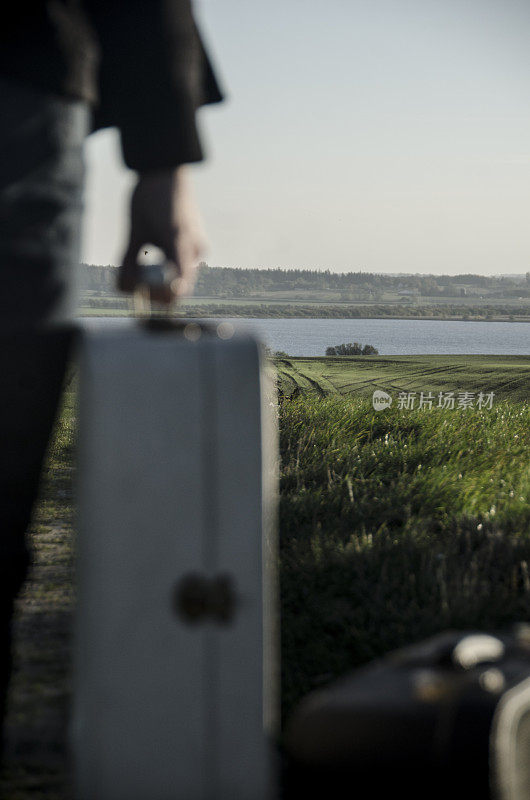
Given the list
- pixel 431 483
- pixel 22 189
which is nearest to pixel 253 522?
pixel 22 189

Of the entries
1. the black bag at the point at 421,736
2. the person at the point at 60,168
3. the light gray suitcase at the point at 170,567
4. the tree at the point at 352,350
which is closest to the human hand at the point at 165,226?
the person at the point at 60,168

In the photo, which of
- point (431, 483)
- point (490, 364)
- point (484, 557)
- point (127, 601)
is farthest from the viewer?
point (490, 364)

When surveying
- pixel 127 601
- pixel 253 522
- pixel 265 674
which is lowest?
pixel 265 674

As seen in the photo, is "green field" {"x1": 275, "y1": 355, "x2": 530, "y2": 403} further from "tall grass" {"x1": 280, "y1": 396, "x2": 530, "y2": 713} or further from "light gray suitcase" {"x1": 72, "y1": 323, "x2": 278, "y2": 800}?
"light gray suitcase" {"x1": 72, "y1": 323, "x2": 278, "y2": 800}

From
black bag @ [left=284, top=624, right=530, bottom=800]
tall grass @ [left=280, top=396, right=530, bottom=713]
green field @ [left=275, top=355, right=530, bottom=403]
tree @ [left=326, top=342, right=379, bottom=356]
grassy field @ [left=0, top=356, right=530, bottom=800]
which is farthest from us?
tree @ [left=326, top=342, right=379, bottom=356]

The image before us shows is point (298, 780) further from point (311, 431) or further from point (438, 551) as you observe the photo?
point (311, 431)

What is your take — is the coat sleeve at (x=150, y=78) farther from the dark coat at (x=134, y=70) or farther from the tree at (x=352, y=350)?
the tree at (x=352, y=350)

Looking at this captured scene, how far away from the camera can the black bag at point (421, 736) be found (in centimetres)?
123

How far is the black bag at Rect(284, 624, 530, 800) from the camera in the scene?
1.23m

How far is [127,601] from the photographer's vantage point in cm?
125

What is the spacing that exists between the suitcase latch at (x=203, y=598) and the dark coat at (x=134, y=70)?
74cm

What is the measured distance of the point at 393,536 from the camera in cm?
338

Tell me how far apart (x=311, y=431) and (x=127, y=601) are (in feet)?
13.5

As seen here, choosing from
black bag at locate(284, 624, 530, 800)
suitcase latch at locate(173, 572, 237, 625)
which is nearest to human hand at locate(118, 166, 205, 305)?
suitcase latch at locate(173, 572, 237, 625)
